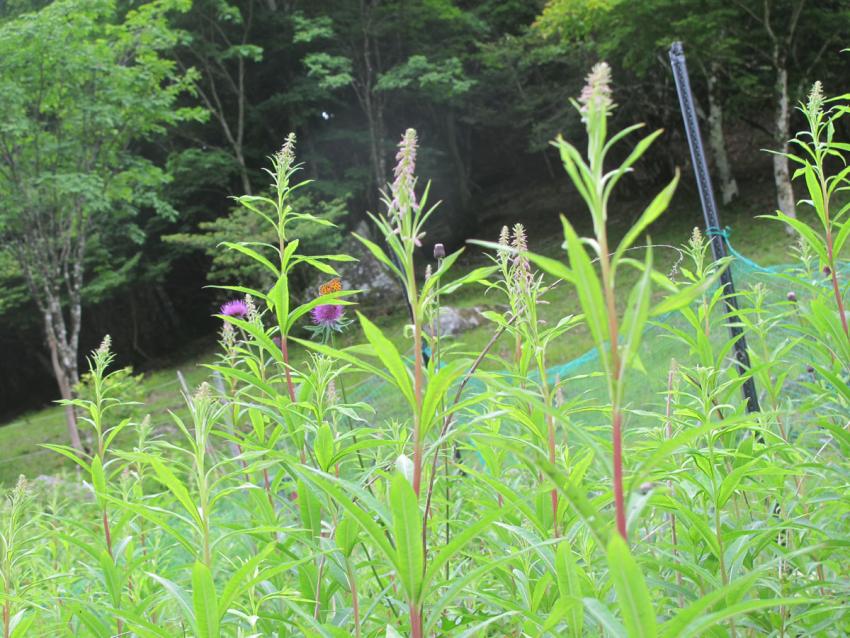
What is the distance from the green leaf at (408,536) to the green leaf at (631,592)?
0.21 m

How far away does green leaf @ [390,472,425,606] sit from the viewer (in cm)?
71

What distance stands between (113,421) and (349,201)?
11254mm

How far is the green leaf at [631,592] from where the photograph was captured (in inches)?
21.4

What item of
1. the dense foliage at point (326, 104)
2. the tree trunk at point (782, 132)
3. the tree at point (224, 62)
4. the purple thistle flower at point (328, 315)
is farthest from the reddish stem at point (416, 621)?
the tree at point (224, 62)

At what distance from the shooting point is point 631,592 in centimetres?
57

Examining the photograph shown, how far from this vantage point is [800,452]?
46.9 inches

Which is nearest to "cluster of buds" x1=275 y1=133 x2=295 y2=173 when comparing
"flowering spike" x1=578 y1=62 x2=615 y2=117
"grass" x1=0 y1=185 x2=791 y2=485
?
"flowering spike" x1=578 y1=62 x2=615 y2=117

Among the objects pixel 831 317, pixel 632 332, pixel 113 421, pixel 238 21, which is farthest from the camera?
pixel 238 21

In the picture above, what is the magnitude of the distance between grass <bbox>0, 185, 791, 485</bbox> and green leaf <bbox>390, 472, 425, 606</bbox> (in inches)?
335

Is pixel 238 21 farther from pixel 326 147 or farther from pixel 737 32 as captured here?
pixel 737 32

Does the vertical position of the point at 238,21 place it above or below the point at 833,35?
above

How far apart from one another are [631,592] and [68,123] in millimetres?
12854

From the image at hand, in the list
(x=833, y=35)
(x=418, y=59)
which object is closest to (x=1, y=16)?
(x=418, y=59)

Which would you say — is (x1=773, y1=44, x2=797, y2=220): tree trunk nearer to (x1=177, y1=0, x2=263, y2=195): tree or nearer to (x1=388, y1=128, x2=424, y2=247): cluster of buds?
(x1=177, y1=0, x2=263, y2=195): tree
